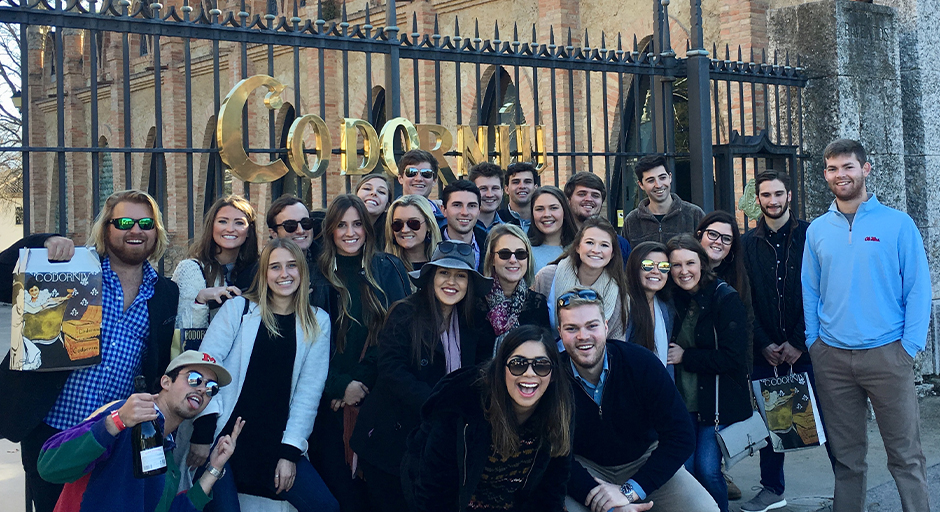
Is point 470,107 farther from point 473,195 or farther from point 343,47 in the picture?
point 473,195

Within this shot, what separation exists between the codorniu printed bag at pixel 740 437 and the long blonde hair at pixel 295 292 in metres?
2.22

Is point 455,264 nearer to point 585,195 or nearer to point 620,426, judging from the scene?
point 620,426

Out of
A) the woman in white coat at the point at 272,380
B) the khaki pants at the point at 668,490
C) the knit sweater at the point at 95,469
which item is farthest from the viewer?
the khaki pants at the point at 668,490

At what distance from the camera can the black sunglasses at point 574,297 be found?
3.90 metres

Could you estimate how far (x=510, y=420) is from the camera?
358cm

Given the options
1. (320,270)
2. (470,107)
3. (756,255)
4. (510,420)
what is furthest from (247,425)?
(470,107)

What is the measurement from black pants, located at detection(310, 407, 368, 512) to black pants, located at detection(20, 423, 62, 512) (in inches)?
45.4

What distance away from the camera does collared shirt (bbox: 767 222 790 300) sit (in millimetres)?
5613

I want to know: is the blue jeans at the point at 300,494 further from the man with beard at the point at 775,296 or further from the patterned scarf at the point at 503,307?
the man with beard at the point at 775,296

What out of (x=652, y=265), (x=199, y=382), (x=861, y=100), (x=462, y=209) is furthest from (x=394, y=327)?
(x=861, y=100)

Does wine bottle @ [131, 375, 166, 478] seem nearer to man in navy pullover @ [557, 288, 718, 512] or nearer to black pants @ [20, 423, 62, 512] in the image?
black pants @ [20, 423, 62, 512]

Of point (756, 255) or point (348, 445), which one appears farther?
point (756, 255)

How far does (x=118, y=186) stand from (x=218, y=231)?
1291 cm

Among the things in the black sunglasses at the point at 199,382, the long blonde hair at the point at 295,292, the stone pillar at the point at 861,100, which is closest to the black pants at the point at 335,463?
the long blonde hair at the point at 295,292
